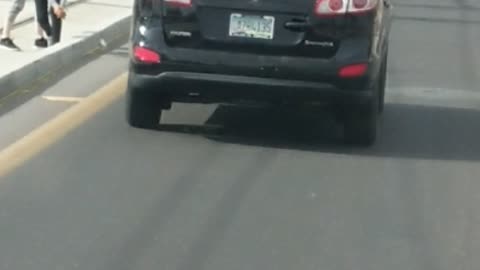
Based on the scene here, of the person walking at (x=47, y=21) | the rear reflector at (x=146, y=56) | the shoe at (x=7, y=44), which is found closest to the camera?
the rear reflector at (x=146, y=56)

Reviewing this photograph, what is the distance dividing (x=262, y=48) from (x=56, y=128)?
1897mm

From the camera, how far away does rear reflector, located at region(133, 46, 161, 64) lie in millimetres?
9336

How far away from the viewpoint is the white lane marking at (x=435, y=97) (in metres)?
12.4

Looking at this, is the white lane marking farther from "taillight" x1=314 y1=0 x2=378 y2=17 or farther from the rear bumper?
"taillight" x1=314 y1=0 x2=378 y2=17

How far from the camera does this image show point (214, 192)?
8.34 meters

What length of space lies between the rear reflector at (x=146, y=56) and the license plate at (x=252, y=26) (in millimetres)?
576

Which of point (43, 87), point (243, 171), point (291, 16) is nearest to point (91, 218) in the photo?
point (243, 171)

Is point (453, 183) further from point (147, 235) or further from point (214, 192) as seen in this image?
point (147, 235)

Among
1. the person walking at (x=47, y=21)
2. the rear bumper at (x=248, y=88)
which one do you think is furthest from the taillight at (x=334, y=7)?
the person walking at (x=47, y=21)

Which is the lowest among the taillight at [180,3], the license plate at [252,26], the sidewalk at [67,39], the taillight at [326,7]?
the sidewalk at [67,39]

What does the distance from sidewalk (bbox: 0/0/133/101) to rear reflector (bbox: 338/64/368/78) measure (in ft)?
11.3

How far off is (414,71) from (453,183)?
5.93m

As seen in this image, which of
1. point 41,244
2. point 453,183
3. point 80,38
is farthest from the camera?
point 80,38

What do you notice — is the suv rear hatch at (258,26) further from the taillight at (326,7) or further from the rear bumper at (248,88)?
the rear bumper at (248,88)
